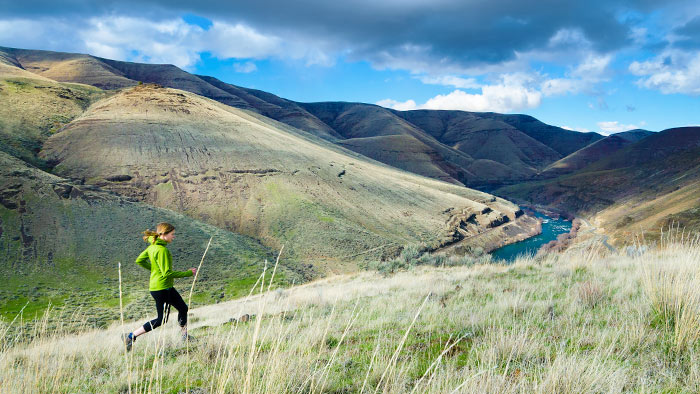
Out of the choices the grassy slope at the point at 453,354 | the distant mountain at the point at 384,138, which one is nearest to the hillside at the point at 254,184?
the grassy slope at the point at 453,354

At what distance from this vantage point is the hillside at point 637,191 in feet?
148

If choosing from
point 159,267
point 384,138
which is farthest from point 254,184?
point 384,138

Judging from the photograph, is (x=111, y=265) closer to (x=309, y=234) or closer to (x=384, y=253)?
(x=309, y=234)

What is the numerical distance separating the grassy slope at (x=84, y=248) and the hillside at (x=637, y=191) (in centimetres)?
4168

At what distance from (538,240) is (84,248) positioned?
57.5 meters

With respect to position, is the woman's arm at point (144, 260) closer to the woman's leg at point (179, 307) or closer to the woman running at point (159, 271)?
the woman running at point (159, 271)

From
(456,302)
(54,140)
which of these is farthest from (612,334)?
(54,140)

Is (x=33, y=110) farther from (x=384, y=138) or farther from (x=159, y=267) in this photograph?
(x=384, y=138)

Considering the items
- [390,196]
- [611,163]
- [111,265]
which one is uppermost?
[611,163]

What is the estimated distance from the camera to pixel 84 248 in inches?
1038

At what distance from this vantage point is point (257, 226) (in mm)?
38094

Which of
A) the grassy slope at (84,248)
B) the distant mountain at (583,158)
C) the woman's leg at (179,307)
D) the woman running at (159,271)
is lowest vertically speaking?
the grassy slope at (84,248)

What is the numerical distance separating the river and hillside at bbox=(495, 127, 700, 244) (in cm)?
591

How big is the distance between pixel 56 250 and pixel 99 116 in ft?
102
